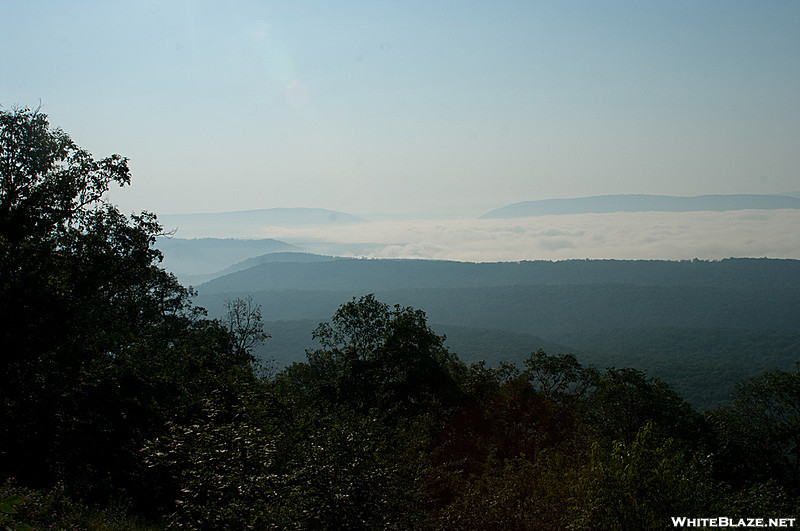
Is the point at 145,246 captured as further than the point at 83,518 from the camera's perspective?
Yes

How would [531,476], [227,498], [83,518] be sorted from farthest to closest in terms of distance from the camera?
[531,476] → [83,518] → [227,498]

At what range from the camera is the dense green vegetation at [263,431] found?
1155 centimetres

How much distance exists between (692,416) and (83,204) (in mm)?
41368

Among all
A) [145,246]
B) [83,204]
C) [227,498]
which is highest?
[83,204]

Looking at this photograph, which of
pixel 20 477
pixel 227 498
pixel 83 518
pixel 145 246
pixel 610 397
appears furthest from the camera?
pixel 610 397

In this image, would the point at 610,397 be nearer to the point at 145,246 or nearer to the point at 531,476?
the point at 531,476

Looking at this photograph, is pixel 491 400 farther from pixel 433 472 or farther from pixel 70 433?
pixel 70 433

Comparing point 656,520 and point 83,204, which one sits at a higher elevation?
point 83,204

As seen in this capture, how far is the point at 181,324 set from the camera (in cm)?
3875

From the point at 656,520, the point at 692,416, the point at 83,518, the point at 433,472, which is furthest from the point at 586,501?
the point at 692,416

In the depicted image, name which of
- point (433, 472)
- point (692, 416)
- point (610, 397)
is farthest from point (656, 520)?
point (692, 416)

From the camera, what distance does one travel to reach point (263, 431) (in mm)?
15977

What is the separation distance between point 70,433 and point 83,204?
14637 millimetres

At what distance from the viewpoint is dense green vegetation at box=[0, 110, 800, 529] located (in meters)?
11.6
